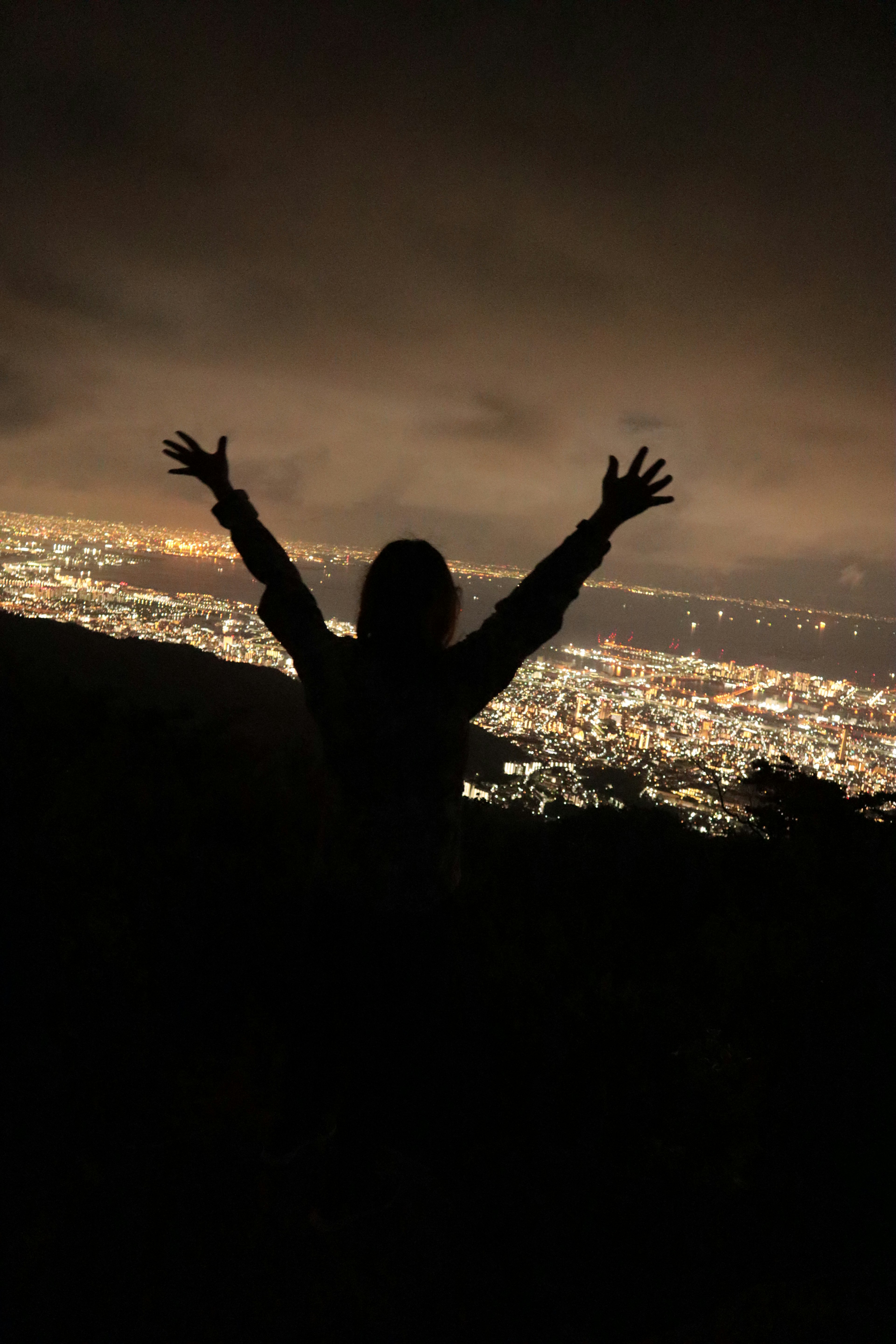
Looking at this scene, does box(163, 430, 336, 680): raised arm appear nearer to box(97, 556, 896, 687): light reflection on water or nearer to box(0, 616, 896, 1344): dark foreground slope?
box(0, 616, 896, 1344): dark foreground slope

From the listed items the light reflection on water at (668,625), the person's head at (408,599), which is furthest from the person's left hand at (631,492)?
the light reflection on water at (668,625)

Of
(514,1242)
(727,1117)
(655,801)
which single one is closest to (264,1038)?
(514,1242)

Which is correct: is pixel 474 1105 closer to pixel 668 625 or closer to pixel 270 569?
pixel 270 569

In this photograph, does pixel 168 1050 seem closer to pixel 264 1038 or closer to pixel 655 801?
pixel 264 1038

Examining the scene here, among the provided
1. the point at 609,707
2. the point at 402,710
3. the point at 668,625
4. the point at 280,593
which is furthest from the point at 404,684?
the point at 668,625

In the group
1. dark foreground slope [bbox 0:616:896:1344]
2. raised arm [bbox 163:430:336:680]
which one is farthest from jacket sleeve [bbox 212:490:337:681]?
dark foreground slope [bbox 0:616:896:1344]

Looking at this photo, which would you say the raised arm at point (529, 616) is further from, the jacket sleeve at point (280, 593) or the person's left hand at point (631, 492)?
the jacket sleeve at point (280, 593)

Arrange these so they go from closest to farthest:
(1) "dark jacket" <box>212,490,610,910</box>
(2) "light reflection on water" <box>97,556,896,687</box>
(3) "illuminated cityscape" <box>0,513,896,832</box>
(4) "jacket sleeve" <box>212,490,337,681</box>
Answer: (1) "dark jacket" <box>212,490,610,910</box> < (4) "jacket sleeve" <box>212,490,337,681</box> < (3) "illuminated cityscape" <box>0,513,896,832</box> < (2) "light reflection on water" <box>97,556,896,687</box>
